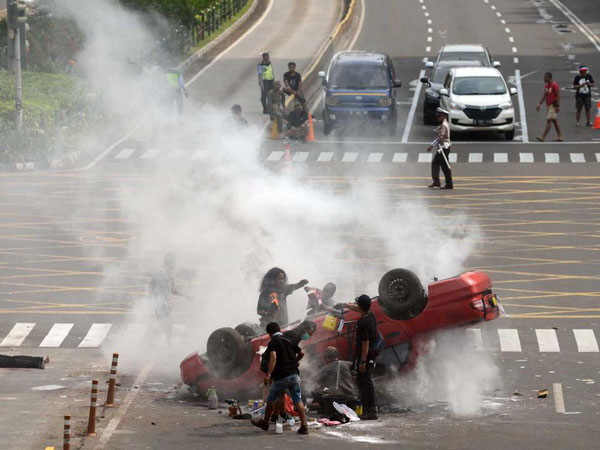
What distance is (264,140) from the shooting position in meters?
44.1

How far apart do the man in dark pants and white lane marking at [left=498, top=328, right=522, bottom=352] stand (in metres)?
4.89

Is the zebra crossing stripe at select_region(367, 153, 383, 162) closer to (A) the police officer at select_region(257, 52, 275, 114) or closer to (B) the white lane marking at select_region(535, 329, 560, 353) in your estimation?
(A) the police officer at select_region(257, 52, 275, 114)

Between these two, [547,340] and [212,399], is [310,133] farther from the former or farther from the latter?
[212,399]

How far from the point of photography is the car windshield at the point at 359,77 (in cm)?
4469

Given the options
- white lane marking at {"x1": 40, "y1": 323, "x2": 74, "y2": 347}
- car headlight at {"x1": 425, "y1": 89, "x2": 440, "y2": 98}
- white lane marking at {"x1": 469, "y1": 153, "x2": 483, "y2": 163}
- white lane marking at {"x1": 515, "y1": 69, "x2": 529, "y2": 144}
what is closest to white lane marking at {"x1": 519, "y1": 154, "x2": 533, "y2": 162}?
white lane marking at {"x1": 469, "y1": 153, "x2": 483, "y2": 163}

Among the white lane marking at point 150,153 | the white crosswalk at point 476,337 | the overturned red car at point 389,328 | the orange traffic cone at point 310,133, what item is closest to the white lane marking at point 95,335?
the white crosswalk at point 476,337

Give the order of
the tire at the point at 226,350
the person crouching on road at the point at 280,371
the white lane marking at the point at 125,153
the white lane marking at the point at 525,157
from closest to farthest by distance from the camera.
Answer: the person crouching on road at the point at 280,371 → the tire at the point at 226,350 → the white lane marking at the point at 525,157 → the white lane marking at the point at 125,153

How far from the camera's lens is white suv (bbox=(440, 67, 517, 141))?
42.8 m

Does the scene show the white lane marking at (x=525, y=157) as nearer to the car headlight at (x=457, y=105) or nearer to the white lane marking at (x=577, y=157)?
the white lane marking at (x=577, y=157)

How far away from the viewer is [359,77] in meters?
Result: 45.1

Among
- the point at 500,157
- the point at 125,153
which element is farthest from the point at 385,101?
the point at 125,153

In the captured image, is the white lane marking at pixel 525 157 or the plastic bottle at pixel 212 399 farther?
the white lane marking at pixel 525 157

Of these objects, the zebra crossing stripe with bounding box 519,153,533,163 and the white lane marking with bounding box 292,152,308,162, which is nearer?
the zebra crossing stripe with bounding box 519,153,533,163

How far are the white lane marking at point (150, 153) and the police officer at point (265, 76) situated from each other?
6325 mm
